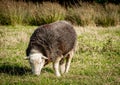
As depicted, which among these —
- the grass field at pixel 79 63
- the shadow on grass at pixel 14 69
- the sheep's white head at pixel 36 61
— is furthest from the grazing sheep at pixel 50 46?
the shadow on grass at pixel 14 69

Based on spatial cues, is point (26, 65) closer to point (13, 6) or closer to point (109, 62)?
point (109, 62)

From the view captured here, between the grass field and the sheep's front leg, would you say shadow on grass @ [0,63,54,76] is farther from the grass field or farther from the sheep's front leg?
the sheep's front leg

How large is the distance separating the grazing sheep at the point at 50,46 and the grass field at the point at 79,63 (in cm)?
29

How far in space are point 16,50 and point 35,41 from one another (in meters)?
2.54

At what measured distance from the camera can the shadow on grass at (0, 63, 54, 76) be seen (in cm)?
826

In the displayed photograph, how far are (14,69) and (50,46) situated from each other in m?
1.19

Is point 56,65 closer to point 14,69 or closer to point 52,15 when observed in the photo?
point 14,69

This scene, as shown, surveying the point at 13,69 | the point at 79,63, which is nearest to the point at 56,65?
the point at 13,69

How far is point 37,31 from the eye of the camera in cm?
823

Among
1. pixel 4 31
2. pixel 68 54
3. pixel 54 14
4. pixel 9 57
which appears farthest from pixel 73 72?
pixel 54 14

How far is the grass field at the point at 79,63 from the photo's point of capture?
24.2 ft

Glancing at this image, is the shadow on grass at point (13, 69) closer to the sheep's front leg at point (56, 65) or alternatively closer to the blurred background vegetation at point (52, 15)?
the sheep's front leg at point (56, 65)

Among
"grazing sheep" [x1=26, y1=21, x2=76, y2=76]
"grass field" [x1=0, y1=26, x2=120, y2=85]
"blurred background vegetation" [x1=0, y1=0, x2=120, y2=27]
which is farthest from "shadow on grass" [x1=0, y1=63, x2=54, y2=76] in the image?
"blurred background vegetation" [x1=0, y1=0, x2=120, y2=27]

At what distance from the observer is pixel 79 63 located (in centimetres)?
920
